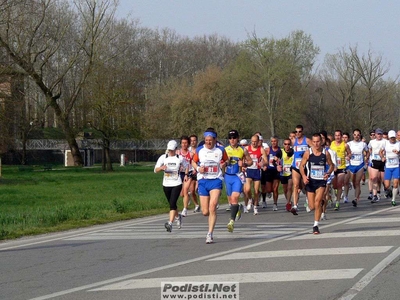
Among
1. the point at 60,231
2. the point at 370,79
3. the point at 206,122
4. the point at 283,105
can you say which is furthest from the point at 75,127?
the point at 60,231

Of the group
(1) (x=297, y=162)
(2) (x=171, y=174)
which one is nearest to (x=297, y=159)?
(1) (x=297, y=162)

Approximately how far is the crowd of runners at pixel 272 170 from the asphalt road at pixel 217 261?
67cm

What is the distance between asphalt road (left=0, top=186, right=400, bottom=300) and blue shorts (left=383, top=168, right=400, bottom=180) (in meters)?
4.50

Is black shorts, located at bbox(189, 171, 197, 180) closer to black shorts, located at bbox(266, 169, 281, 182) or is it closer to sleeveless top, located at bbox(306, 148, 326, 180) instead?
black shorts, located at bbox(266, 169, 281, 182)

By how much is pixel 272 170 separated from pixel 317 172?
5.51 m

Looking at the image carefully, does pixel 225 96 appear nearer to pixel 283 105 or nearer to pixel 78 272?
pixel 283 105

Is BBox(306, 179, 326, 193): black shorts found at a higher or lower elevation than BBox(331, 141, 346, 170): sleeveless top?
lower

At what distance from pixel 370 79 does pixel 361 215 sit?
5887 cm

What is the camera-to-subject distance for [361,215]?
56.1 ft

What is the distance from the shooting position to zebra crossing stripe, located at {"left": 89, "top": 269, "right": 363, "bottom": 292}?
8914 millimetres

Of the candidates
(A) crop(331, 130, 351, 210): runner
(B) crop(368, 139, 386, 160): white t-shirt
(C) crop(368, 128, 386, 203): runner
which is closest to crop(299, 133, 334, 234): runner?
(A) crop(331, 130, 351, 210): runner

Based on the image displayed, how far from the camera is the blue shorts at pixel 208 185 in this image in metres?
13.0

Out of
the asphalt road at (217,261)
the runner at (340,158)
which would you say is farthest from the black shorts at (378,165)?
the asphalt road at (217,261)

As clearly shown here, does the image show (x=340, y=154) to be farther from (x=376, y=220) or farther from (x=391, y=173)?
(x=376, y=220)
